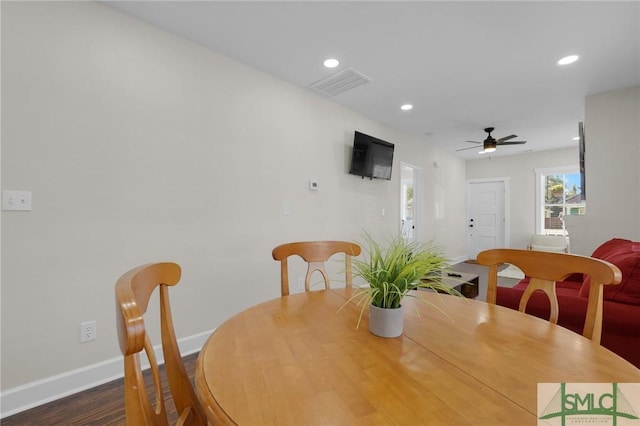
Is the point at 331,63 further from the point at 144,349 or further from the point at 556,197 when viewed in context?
the point at 556,197

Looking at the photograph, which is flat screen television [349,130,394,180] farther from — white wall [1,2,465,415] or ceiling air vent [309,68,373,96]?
white wall [1,2,465,415]

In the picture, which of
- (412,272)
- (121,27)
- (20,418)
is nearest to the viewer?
(412,272)

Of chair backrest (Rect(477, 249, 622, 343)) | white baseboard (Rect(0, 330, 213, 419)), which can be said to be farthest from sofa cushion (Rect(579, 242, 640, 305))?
white baseboard (Rect(0, 330, 213, 419))

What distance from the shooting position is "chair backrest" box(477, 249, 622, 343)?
3.49ft

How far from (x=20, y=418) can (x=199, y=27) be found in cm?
271

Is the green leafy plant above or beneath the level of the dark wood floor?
above

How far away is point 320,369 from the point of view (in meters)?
0.74

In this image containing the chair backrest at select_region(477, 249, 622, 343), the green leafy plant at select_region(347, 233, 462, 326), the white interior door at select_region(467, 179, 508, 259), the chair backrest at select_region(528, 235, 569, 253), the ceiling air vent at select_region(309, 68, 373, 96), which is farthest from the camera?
the white interior door at select_region(467, 179, 508, 259)

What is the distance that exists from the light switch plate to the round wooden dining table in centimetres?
158

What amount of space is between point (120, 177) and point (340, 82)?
2.23 m

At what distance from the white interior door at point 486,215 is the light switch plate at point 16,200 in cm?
767

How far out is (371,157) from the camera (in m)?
4.06

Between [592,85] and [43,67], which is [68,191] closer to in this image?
[43,67]

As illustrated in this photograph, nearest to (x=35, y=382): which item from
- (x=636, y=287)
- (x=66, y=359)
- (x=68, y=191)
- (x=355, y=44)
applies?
(x=66, y=359)
